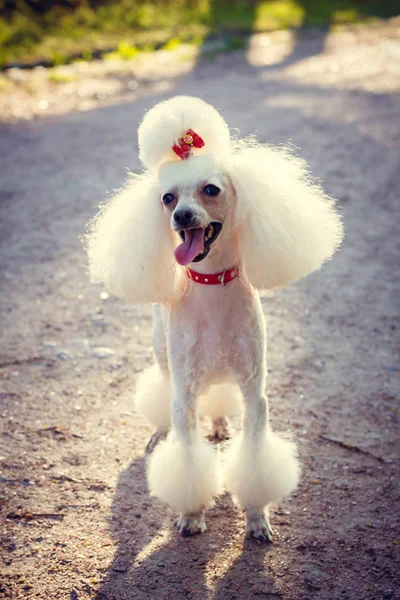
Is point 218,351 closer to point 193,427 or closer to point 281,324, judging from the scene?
point 193,427

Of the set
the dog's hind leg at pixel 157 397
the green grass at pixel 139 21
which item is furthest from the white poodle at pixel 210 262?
the green grass at pixel 139 21

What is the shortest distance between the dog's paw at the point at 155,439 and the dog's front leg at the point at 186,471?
1.32ft

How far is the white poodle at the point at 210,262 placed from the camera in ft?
7.07

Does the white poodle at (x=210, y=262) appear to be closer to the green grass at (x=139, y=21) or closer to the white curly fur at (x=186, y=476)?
the white curly fur at (x=186, y=476)

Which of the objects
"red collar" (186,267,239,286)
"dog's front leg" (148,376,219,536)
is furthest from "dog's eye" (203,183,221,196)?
"dog's front leg" (148,376,219,536)

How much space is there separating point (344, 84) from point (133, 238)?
6.90 metres

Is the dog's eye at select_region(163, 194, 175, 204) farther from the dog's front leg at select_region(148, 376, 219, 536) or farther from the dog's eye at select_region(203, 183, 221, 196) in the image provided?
the dog's front leg at select_region(148, 376, 219, 536)

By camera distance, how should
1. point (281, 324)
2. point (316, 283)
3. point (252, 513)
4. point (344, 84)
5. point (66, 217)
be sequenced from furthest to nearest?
point (344, 84), point (66, 217), point (316, 283), point (281, 324), point (252, 513)

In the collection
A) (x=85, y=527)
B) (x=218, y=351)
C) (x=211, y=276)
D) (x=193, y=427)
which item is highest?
(x=211, y=276)

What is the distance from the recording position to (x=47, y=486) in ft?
8.66

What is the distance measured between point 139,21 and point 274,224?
10.7 meters

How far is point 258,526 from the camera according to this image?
2418 mm

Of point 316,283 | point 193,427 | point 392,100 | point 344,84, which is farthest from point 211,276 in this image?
point 344,84

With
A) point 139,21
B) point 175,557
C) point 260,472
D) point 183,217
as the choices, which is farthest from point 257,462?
point 139,21
